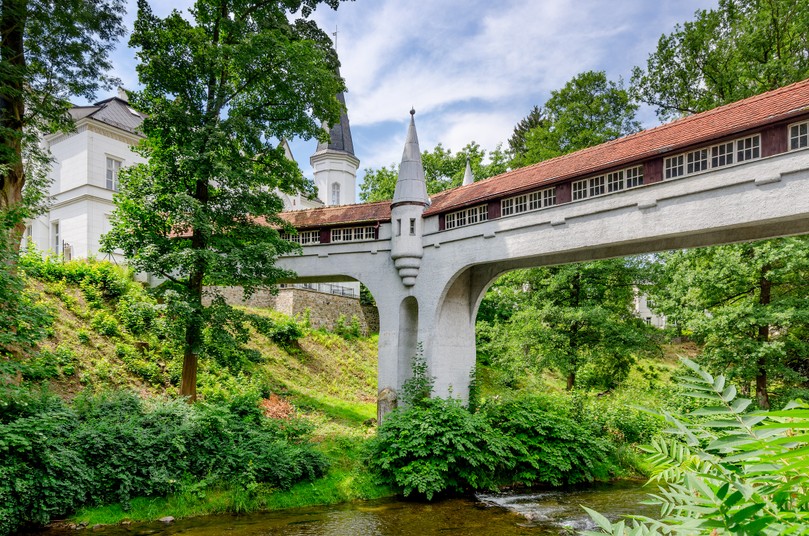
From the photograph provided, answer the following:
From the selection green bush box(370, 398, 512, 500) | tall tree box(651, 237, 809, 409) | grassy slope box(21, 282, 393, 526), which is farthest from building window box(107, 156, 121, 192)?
tall tree box(651, 237, 809, 409)

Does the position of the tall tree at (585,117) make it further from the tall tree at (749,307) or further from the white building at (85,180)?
the white building at (85,180)

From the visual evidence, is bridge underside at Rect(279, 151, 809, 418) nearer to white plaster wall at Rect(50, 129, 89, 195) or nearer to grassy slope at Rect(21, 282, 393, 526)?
grassy slope at Rect(21, 282, 393, 526)

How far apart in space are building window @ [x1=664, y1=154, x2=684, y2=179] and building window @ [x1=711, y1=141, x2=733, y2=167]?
64 cm

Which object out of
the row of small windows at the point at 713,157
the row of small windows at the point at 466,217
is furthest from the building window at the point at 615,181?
the row of small windows at the point at 466,217

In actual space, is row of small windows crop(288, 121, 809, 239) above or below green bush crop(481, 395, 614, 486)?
above

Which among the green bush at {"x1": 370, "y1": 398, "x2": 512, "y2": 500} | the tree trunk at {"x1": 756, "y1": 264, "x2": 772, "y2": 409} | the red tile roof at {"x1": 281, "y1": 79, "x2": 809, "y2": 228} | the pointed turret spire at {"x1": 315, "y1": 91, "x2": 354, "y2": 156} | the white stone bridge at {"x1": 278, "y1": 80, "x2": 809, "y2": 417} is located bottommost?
the green bush at {"x1": 370, "y1": 398, "x2": 512, "y2": 500}

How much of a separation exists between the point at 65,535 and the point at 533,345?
15.5 meters

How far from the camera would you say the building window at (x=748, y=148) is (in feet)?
33.6

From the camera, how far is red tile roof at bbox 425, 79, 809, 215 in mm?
10148

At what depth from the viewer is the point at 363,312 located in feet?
99.6

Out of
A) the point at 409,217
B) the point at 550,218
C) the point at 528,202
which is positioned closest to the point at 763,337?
the point at 550,218

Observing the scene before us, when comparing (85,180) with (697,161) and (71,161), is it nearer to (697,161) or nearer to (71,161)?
(71,161)

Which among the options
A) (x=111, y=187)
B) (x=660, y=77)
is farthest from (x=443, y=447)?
(x=111, y=187)

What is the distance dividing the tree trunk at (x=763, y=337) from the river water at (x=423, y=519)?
20.1 feet
